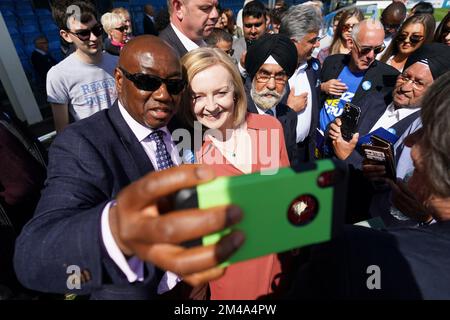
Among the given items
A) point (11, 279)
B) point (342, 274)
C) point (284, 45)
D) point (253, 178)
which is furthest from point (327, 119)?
point (11, 279)

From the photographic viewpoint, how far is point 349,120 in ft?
7.79

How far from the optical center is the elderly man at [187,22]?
8.29 ft

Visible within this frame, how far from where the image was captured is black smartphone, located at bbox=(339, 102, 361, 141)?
2.33 meters

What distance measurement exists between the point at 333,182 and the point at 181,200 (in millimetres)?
380

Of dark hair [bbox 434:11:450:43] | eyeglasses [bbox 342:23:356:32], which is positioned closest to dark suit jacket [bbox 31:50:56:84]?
eyeglasses [bbox 342:23:356:32]

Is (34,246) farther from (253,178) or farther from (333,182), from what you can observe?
(333,182)

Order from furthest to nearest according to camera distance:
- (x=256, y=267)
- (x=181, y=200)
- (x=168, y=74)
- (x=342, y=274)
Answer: (x=256, y=267) → (x=168, y=74) → (x=342, y=274) → (x=181, y=200)

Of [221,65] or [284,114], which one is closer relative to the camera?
[221,65]

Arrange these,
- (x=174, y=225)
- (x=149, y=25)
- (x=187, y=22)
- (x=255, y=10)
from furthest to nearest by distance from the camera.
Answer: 1. (x=149, y=25)
2. (x=255, y=10)
3. (x=187, y=22)
4. (x=174, y=225)

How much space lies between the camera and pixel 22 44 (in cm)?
656

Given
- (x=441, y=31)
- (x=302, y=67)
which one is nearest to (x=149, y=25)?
(x=302, y=67)

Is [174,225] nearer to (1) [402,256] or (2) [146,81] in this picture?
(1) [402,256]

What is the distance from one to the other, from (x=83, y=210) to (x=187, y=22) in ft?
7.38

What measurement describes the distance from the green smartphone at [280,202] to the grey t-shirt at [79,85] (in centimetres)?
264
